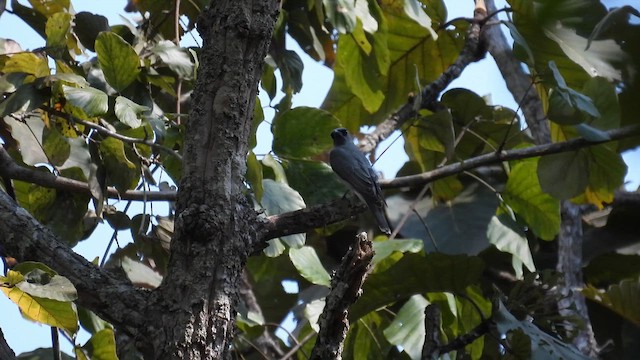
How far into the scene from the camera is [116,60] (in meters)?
2.18

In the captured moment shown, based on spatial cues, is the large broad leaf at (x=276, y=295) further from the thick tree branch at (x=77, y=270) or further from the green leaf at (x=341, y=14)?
the thick tree branch at (x=77, y=270)

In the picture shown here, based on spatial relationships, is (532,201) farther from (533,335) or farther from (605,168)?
(533,335)

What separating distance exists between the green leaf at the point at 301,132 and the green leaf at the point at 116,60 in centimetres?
72

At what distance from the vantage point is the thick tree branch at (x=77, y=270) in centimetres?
151

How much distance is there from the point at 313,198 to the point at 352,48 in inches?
35.3

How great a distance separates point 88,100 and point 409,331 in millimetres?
1356

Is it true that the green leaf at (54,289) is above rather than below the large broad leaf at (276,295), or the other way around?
above

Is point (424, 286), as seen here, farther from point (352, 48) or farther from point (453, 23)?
point (453, 23)

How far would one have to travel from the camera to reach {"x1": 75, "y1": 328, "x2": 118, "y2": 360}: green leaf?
1.94 m

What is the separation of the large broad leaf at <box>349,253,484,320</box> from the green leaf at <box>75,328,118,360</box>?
1.12 meters

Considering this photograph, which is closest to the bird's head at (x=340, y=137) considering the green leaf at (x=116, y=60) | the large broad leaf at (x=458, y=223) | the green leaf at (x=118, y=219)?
the large broad leaf at (x=458, y=223)

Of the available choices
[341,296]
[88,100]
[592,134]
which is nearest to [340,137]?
[592,134]

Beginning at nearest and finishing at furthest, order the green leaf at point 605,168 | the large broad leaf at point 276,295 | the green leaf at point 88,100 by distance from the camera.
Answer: the green leaf at point 88,100 < the green leaf at point 605,168 < the large broad leaf at point 276,295

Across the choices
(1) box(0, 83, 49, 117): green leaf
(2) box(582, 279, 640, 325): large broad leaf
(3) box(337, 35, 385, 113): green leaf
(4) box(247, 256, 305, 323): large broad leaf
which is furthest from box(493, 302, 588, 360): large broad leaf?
(4) box(247, 256, 305, 323): large broad leaf
